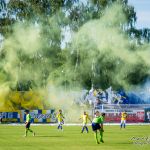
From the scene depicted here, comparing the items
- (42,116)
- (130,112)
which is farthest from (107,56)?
(42,116)

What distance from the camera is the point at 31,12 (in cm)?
7306

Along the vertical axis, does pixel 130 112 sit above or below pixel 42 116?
above

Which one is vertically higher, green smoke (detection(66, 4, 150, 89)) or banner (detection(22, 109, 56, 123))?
green smoke (detection(66, 4, 150, 89))

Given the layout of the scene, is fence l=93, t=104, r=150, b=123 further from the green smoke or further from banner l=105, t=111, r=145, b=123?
the green smoke

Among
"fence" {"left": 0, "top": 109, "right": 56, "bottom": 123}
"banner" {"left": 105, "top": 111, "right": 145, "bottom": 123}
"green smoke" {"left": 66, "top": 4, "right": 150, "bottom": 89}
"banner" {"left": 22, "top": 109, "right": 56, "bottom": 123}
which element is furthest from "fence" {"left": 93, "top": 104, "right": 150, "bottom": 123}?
"green smoke" {"left": 66, "top": 4, "right": 150, "bottom": 89}

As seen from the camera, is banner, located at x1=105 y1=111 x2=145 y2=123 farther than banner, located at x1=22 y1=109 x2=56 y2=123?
Yes

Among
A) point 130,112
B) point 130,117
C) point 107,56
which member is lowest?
point 130,117

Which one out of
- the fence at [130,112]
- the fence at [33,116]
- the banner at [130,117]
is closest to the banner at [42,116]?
the fence at [33,116]

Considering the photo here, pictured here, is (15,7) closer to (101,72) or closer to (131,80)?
(101,72)

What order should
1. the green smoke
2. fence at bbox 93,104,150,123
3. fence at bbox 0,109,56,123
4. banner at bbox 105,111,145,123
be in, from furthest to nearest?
1. the green smoke
2. fence at bbox 93,104,150,123
3. banner at bbox 105,111,145,123
4. fence at bbox 0,109,56,123

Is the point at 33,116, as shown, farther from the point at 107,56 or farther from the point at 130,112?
the point at 107,56

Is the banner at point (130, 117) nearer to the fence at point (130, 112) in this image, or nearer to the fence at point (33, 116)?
the fence at point (130, 112)

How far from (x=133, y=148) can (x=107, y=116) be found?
3688cm

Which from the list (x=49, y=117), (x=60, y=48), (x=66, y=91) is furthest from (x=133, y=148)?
(x=60, y=48)
